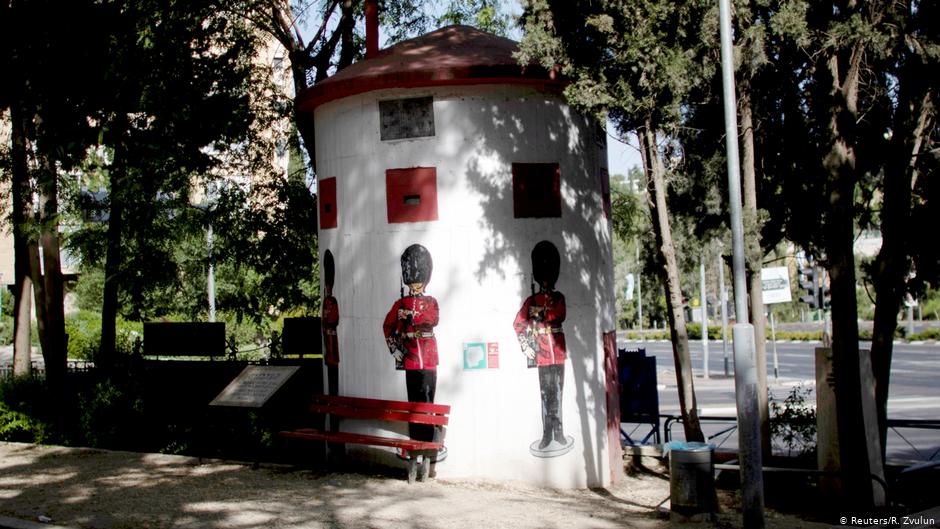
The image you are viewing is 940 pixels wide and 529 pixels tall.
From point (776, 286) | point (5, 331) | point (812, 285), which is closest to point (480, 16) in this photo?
point (812, 285)

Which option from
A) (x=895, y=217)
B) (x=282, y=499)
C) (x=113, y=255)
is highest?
(x=113, y=255)

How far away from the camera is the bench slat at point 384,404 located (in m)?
11.9

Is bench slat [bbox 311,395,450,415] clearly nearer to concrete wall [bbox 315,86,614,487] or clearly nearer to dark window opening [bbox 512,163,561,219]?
concrete wall [bbox 315,86,614,487]

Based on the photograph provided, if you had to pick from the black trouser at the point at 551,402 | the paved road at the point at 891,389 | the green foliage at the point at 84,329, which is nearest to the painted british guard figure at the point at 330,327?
the black trouser at the point at 551,402

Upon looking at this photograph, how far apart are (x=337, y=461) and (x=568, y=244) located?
4277 mm

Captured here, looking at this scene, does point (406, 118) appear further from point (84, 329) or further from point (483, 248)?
point (84, 329)

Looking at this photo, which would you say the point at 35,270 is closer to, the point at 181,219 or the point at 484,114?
the point at 181,219

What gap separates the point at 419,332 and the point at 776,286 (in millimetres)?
26181

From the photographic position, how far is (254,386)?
1316 centimetres

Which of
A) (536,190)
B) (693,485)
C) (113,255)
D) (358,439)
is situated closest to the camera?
(693,485)

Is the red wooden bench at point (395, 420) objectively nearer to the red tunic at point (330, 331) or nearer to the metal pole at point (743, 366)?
the red tunic at point (330, 331)

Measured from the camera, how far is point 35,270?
16594 mm

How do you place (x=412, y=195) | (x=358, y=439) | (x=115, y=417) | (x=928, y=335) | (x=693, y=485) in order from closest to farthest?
(x=693, y=485), (x=358, y=439), (x=412, y=195), (x=115, y=417), (x=928, y=335)

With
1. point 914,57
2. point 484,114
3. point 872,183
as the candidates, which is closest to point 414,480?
point 484,114
